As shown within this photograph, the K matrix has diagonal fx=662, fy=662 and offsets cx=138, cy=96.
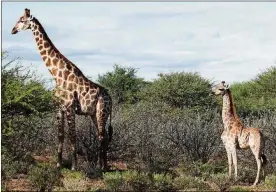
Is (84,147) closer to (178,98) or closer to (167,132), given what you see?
(167,132)

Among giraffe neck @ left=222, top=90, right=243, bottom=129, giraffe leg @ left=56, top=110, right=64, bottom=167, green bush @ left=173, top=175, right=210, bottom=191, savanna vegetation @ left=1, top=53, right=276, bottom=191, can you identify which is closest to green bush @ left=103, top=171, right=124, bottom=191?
savanna vegetation @ left=1, top=53, right=276, bottom=191

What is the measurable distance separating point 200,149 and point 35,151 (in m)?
3.84

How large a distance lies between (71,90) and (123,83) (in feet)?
50.7

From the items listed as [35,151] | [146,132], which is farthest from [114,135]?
[35,151]

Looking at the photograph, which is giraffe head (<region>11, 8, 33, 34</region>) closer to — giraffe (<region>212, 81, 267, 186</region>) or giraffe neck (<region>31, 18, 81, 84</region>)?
giraffe neck (<region>31, 18, 81, 84</region>)

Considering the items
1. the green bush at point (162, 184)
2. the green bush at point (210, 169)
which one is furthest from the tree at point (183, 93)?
the green bush at point (162, 184)

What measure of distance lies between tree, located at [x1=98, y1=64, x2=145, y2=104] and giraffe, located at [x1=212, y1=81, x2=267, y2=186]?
47.6 feet

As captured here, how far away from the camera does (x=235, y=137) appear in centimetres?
1302

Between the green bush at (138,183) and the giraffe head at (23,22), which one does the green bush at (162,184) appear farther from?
the giraffe head at (23,22)

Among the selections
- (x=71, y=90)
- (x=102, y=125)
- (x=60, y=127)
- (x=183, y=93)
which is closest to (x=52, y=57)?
(x=71, y=90)

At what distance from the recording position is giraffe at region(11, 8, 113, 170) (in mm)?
13477

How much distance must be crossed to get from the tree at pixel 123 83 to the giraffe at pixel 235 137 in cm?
1451

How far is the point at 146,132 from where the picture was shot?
52.3ft

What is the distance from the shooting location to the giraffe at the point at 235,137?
12.7 metres
